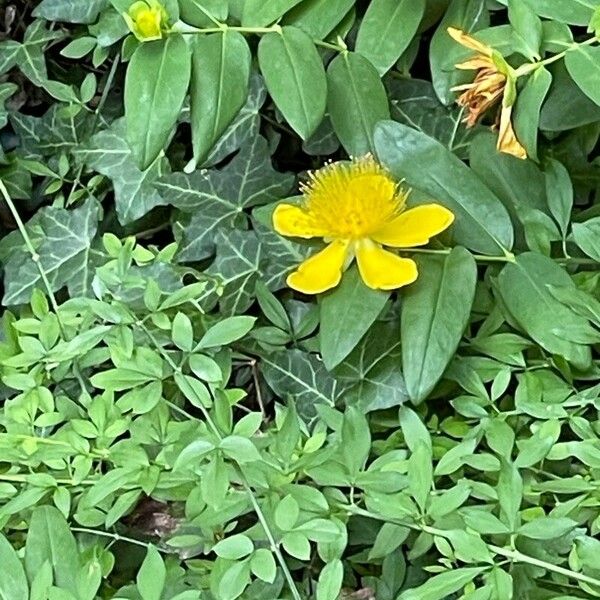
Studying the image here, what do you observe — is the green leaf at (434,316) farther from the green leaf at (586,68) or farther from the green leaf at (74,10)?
the green leaf at (74,10)

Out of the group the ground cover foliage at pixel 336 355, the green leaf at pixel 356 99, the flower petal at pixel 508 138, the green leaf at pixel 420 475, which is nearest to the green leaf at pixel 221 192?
the ground cover foliage at pixel 336 355

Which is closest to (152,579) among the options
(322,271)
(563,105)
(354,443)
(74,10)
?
A: (354,443)

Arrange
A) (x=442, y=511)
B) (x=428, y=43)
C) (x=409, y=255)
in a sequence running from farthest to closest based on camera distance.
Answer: (x=428, y=43)
(x=409, y=255)
(x=442, y=511)

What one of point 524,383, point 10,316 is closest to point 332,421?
point 524,383

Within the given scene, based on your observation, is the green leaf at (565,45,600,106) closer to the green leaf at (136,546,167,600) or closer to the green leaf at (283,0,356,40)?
the green leaf at (283,0,356,40)

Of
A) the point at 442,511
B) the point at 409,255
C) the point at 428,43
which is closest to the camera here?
the point at 442,511

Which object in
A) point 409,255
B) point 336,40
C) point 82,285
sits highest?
point 336,40

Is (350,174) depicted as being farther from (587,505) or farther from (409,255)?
(587,505)

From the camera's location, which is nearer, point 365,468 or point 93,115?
point 365,468
